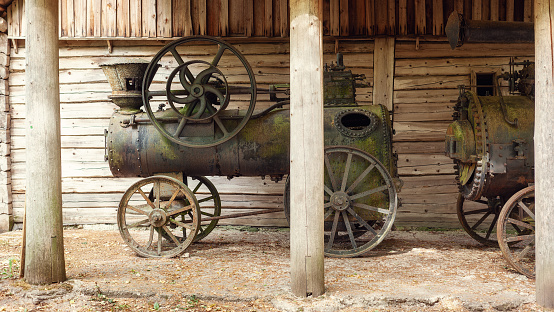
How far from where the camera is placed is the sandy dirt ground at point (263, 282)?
4.52m

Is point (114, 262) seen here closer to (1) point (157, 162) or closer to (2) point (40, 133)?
(1) point (157, 162)

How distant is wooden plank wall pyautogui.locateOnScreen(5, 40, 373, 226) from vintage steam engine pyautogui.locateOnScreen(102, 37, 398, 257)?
168 cm

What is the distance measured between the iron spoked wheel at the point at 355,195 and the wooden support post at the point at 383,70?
7.49 feet

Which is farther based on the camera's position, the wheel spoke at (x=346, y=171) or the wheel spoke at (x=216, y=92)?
the wheel spoke at (x=216, y=92)

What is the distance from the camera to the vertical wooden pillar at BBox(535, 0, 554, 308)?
432 centimetres

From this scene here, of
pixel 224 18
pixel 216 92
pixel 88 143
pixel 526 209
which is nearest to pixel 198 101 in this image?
pixel 216 92

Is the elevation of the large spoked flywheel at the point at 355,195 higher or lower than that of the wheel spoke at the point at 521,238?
higher

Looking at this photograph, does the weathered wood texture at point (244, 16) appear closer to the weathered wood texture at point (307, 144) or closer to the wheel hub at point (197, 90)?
the wheel hub at point (197, 90)

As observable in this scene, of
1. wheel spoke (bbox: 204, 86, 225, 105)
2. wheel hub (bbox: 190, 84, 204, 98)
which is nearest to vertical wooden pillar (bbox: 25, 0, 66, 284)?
wheel hub (bbox: 190, 84, 204, 98)

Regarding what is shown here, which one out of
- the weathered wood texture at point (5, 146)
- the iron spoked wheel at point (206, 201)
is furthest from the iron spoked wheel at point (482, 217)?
the weathered wood texture at point (5, 146)

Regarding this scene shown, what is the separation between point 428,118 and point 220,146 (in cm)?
373

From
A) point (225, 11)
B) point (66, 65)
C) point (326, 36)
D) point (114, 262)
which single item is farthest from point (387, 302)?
point (66, 65)

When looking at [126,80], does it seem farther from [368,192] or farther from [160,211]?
[368,192]

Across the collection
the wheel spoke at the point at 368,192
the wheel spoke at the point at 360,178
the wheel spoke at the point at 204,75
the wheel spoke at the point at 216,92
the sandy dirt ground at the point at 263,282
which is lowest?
the sandy dirt ground at the point at 263,282
